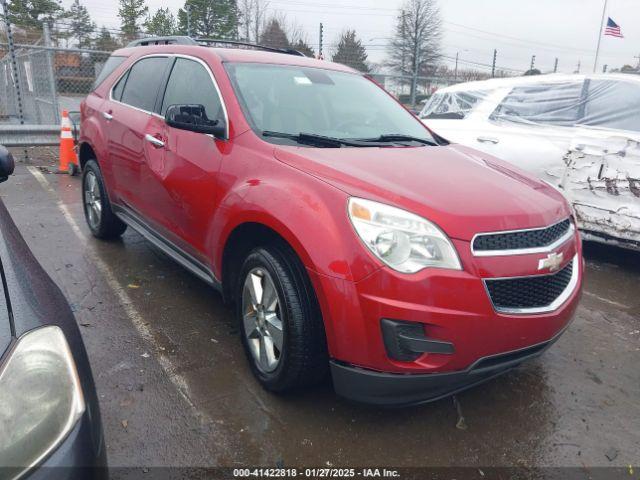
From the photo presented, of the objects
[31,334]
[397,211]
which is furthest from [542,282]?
[31,334]

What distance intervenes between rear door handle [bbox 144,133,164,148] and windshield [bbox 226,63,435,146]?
0.72 m

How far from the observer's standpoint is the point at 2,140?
792 centimetres

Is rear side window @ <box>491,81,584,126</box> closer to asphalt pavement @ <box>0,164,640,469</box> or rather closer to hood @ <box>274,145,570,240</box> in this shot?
asphalt pavement @ <box>0,164,640,469</box>

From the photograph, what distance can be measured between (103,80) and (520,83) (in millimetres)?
4404

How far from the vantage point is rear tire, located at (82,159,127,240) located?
4.61 m

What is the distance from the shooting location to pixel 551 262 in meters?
2.35

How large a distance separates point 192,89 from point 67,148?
5522 mm

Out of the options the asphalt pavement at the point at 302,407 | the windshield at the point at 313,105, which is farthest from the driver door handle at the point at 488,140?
the asphalt pavement at the point at 302,407

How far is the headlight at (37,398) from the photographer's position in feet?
3.88

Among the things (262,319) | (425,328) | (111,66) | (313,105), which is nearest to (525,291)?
(425,328)

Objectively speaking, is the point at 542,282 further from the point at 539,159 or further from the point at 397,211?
the point at 539,159

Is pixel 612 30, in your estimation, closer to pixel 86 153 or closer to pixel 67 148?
pixel 67 148

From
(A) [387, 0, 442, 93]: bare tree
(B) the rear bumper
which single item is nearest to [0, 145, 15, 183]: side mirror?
(B) the rear bumper

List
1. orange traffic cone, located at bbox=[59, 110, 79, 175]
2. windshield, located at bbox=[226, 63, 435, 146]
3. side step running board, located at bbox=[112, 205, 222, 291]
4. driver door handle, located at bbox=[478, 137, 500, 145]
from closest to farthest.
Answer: windshield, located at bbox=[226, 63, 435, 146] < side step running board, located at bbox=[112, 205, 222, 291] < driver door handle, located at bbox=[478, 137, 500, 145] < orange traffic cone, located at bbox=[59, 110, 79, 175]
